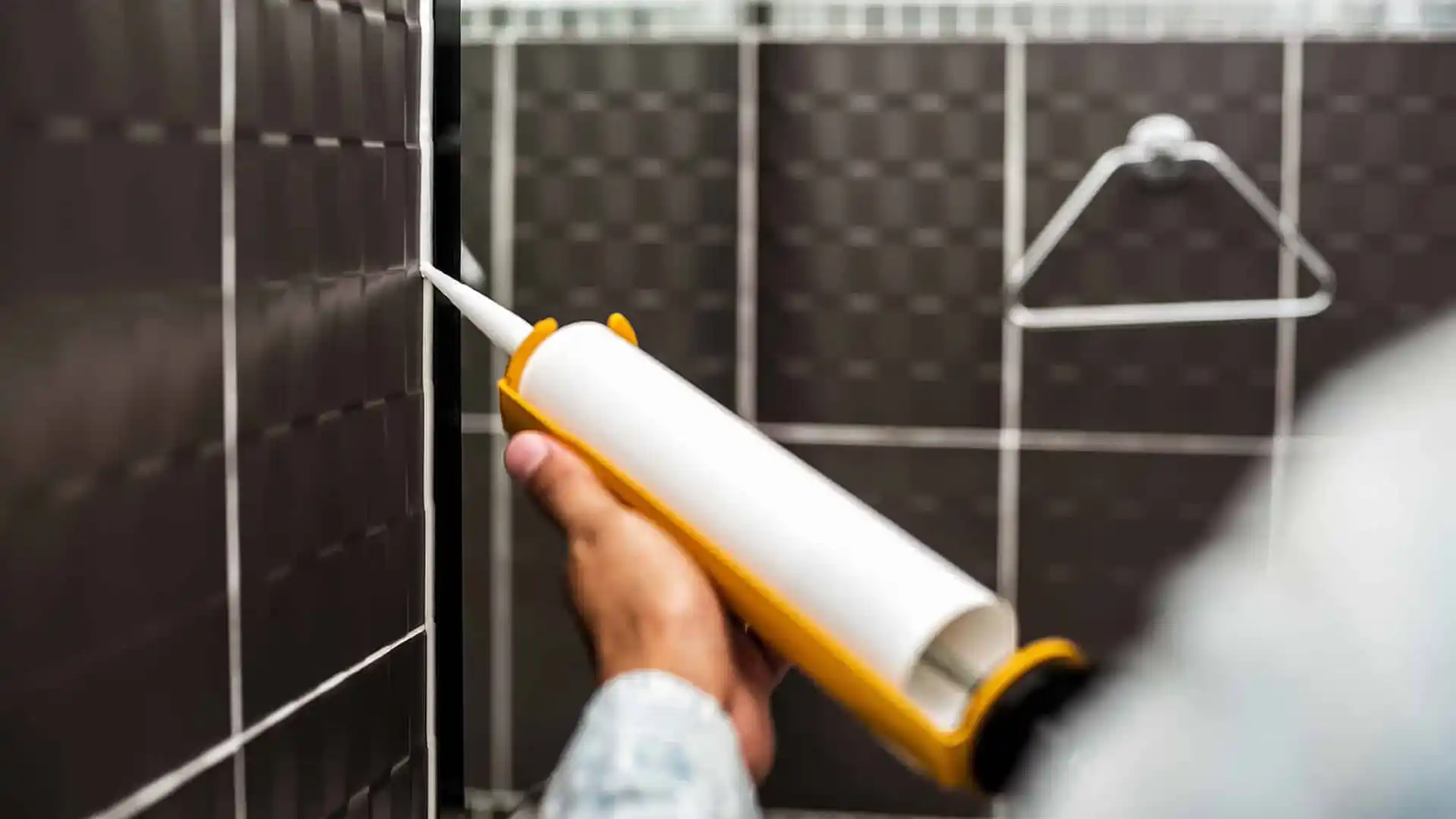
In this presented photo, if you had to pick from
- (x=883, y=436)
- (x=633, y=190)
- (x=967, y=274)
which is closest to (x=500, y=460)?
(x=633, y=190)

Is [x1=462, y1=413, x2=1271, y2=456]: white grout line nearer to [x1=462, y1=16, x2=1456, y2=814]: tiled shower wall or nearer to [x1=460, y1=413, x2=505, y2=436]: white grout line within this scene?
[x1=462, y1=16, x2=1456, y2=814]: tiled shower wall

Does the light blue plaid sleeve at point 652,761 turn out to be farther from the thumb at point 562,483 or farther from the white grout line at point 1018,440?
the white grout line at point 1018,440

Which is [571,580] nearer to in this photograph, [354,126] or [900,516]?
[354,126]

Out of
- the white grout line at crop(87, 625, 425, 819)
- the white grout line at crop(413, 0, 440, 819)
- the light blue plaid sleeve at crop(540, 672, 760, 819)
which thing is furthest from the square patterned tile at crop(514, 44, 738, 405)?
the light blue plaid sleeve at crop(540, 672, 760, 819)

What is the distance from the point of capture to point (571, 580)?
2.29 ft

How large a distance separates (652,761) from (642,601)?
0.38 ft

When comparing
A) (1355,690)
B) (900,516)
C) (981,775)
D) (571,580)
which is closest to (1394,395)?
(1355,690)

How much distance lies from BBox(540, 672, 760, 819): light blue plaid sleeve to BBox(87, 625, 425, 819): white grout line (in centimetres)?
15

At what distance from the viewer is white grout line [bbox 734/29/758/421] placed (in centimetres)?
162

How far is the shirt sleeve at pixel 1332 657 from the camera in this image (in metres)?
0.34

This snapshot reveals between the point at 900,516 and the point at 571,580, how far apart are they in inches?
40.3

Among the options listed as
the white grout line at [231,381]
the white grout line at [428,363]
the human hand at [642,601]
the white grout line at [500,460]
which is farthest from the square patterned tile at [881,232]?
the white grout line at [231,381]

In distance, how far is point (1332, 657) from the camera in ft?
1.16

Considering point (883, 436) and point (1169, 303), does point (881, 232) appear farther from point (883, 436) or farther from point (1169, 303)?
point (1169, 303)
